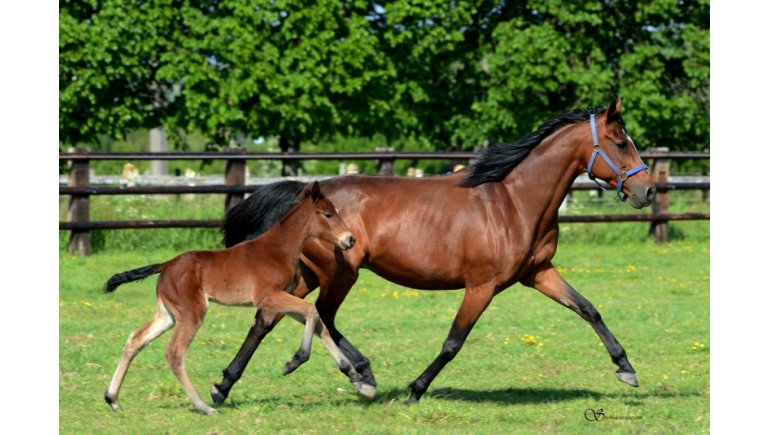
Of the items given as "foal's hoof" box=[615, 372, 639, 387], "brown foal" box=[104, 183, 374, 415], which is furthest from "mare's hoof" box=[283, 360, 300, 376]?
"foal's hoof" box=[615, 372, 639, 387]

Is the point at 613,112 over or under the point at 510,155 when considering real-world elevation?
over

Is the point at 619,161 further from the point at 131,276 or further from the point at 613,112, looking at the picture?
the point at 131,276

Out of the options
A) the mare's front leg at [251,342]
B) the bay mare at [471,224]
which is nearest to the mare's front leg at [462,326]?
the bay mare at [471,224]

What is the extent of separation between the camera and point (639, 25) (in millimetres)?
29734

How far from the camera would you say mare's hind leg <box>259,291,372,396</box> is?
698cm

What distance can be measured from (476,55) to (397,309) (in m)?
18.9

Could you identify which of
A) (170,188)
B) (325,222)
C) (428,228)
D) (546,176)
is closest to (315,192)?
(325,222)

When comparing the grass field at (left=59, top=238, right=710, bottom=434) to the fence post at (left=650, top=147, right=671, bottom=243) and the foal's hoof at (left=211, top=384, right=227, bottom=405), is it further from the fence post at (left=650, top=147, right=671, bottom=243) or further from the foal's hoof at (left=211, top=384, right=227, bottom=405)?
the fence post at (left=650, top=147, right=671, bottom=243)

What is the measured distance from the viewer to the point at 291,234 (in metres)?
7.30

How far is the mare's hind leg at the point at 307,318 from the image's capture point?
6.98 metres

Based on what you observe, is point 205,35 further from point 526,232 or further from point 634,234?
point 526,232

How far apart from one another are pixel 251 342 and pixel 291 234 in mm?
793

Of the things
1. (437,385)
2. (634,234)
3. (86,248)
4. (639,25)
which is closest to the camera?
(437,385)
